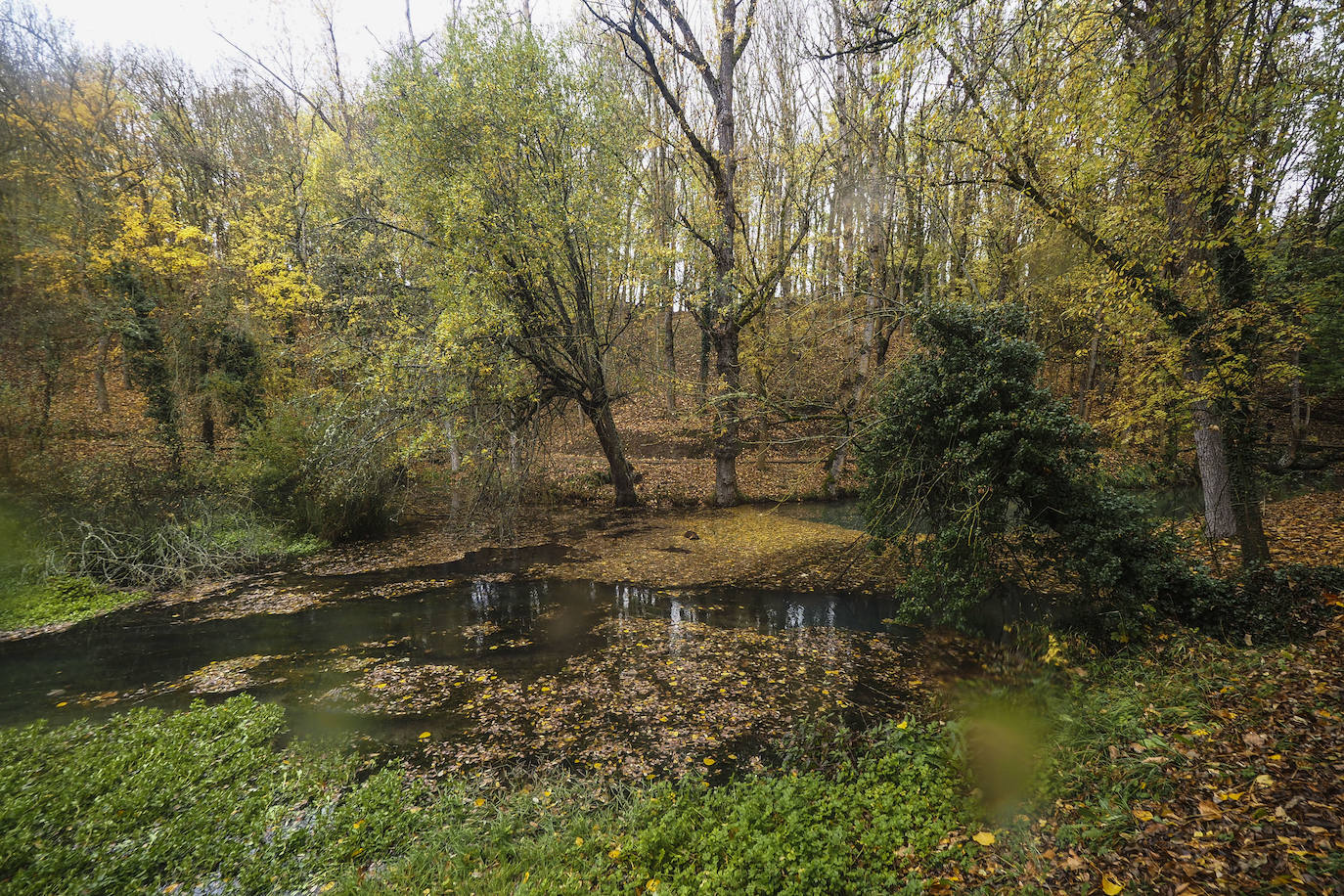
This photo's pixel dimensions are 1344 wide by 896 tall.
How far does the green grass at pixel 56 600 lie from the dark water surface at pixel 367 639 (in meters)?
0.65

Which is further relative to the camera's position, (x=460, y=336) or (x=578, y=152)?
(x=578, y=152)

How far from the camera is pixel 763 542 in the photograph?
14211 millimetres

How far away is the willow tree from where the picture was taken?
12023 mm

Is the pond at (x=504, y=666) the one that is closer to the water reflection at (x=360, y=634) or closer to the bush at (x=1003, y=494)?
the water reflection at (x=360, y=634)

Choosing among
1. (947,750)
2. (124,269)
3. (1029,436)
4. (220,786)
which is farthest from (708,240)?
(124,269)

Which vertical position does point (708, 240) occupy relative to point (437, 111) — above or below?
below

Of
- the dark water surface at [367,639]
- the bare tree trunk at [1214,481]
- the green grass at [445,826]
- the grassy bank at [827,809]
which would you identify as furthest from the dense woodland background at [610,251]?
the green grass at [445,826]

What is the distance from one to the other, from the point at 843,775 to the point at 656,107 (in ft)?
82.4

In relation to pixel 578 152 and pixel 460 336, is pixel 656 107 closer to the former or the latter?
pixel 578 152

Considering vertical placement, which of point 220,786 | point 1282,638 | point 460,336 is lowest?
point 220,786

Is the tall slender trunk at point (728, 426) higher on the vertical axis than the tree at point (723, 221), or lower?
lower

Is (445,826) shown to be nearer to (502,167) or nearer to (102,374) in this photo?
(502,167)

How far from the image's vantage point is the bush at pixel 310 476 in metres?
13.5

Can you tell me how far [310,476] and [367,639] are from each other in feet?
22.3
